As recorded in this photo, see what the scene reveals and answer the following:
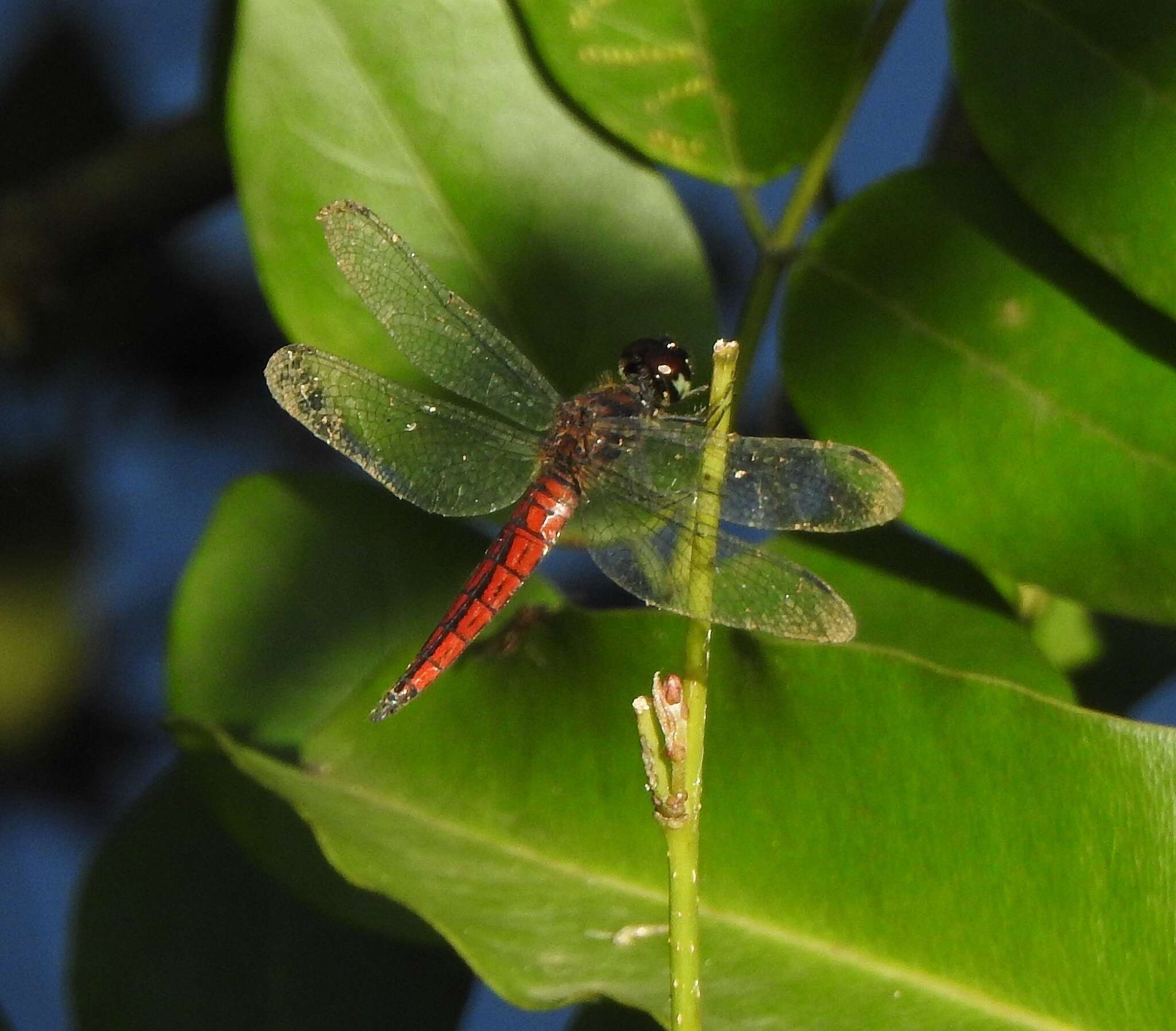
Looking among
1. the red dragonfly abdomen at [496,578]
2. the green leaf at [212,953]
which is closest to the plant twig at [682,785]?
the red dragonfly abdomen at [496,578]

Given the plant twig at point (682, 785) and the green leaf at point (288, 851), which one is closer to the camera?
the plant twig at point (682, 785)

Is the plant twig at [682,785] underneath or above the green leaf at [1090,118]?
underneath

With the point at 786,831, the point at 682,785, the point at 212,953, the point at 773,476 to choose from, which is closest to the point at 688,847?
the point at 682,785

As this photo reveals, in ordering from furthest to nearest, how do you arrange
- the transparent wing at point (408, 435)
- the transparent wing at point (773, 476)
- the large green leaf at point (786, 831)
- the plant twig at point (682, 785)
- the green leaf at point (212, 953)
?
the green leaf at point (212, 953)
the transparent wing at point (408, 435)
the transparent wing at point (773, 476)
the large green leaf at point (786, 831)
the plant twig at point (682, 785)

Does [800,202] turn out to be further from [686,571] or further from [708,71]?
[686,571]

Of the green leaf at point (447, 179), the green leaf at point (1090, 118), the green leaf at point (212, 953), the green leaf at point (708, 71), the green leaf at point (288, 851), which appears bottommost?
the green leaf at point (212, 953)

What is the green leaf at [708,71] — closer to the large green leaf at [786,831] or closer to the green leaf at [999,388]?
the green leaf at [999,388]

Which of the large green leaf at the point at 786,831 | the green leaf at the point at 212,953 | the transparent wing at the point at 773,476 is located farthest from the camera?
the green leaf at the point at 212,953
